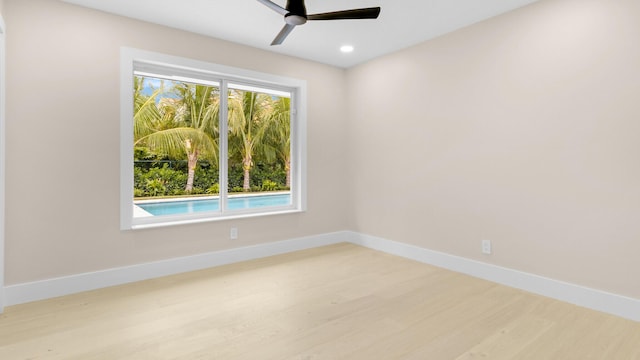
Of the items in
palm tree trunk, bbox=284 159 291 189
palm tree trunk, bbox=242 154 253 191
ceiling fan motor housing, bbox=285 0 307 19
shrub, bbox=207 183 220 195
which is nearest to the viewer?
ceiling fan motor housing, bbox=285 0 307 19

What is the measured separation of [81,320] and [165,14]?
2.62m

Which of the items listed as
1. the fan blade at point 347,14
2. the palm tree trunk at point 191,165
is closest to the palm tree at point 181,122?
the palm tree trunk at point 191,165

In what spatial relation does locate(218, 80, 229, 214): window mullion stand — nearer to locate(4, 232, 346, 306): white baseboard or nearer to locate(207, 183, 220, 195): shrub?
locate(207, 183, 220, 195): shrub

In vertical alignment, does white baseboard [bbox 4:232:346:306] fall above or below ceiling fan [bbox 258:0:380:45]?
below

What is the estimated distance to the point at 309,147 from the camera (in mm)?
4492

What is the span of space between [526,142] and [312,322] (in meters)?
2.35


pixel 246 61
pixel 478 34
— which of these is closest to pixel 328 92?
pixel 246 61

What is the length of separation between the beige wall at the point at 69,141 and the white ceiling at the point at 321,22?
240mm

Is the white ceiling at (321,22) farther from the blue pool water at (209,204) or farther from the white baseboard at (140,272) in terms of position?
the white baseboard at (140,272)

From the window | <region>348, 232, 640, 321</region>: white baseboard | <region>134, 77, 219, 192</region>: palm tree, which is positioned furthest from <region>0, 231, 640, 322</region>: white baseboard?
<region>134, 77, 219, 192</region>: palm tree

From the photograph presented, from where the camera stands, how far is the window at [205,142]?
3391 millimetres

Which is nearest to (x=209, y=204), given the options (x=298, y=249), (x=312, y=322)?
(x=298, y=249)

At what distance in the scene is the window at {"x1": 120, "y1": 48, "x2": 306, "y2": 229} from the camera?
3.39 metres

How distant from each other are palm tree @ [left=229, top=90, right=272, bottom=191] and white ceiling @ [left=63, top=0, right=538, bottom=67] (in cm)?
62
